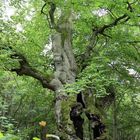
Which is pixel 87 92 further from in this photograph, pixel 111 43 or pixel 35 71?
pixel 111 43

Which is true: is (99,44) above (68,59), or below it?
above

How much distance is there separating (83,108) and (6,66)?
9.13 ft

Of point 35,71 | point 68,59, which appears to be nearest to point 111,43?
point 68,59

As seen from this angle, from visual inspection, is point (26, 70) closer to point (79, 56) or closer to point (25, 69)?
point (25, 69)

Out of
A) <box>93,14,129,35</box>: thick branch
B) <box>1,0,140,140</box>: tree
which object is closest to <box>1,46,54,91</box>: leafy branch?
<box>1,0,140,140</box>: tree

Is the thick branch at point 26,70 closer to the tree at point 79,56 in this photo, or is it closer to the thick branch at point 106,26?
the tree at point 79,56

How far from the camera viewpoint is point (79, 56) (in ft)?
41.8

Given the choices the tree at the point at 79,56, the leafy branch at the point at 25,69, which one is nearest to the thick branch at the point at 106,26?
the tree at the point at 79,56

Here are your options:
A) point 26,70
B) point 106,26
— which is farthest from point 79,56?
point 26,70

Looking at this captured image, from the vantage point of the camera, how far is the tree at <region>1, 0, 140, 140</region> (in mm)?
9219

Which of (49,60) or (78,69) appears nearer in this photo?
(78,69)

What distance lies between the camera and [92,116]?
970cm

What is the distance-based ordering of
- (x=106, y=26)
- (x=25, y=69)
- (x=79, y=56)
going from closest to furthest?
(x=25, y=69), (x=106, y=26), (x=79, y=56)

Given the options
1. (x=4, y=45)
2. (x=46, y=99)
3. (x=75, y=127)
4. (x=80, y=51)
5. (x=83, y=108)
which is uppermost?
(x=80, y=51)
